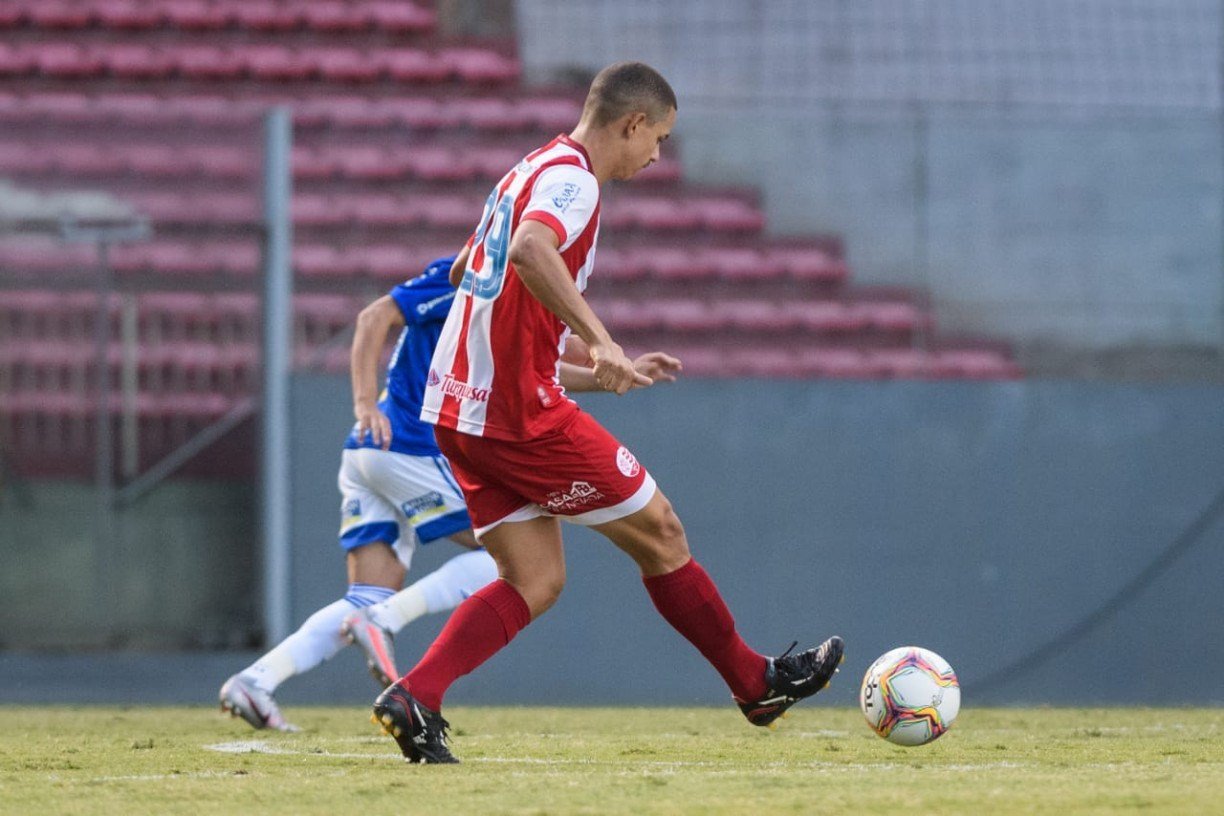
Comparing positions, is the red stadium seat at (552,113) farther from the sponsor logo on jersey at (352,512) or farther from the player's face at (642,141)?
the player's face at (642,141)

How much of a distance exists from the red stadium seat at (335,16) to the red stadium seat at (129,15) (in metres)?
1.03

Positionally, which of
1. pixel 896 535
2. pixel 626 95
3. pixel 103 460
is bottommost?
pixel 896 535

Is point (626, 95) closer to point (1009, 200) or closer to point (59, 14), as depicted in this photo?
point (1009, 200)

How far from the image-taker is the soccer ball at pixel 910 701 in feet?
15.7

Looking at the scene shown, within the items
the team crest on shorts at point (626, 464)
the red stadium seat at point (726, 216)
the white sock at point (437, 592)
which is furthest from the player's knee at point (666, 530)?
the red stadium seat at point (726, 216)

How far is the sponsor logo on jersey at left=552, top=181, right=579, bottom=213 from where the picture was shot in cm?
427

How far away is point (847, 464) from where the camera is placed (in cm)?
953

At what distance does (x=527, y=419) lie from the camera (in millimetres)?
4383

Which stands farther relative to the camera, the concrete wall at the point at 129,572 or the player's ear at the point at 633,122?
the concrete wall at the point at 129,572

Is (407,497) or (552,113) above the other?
(552,113)

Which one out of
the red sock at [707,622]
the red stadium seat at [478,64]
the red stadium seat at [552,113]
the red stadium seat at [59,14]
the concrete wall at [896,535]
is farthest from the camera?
the red stadium seat at [59,14]

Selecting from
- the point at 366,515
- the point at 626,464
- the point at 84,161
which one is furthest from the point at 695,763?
the point at 84,161

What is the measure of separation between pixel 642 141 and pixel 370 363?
1815 mm

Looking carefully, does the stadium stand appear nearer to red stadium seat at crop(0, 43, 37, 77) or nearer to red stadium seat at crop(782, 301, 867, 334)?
red stadium seat at crop(782, 301, 867, 334)
